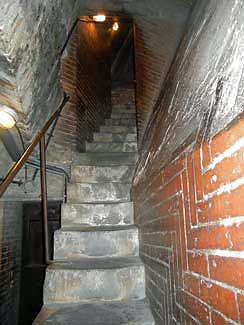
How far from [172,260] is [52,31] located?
1985 mm

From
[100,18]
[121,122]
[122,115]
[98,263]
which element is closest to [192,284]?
[98,263]

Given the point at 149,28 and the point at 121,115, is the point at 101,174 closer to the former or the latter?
the point at 149,28

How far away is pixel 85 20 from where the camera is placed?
4.18m

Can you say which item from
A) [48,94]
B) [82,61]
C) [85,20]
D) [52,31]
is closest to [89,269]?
[48,94]

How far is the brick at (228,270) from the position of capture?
66 cm

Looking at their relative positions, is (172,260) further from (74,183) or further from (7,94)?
(74,183)

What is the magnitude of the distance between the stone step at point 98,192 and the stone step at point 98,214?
0.83 ft

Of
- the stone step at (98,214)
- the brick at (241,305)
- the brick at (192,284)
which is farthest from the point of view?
the stone step at (98,214)

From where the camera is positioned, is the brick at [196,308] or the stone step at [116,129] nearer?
the brick at [196,308]

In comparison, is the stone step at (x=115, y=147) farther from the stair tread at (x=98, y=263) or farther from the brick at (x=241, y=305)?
the brick at (x=241, y=305)

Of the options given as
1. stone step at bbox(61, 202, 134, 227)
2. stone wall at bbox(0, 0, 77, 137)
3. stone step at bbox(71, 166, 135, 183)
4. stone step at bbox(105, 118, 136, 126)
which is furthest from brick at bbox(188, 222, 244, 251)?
stone step at bbox(105, 118, 136, 126)

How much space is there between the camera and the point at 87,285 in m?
1.93

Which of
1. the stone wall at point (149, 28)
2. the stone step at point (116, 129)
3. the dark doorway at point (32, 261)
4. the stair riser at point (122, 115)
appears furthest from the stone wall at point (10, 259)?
Answer: the stair riser at point (122, 115)

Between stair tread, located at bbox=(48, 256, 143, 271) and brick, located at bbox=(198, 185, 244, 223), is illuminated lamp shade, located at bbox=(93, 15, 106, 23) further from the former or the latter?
brick, located at bbox=(198, 185, 244, 223)
